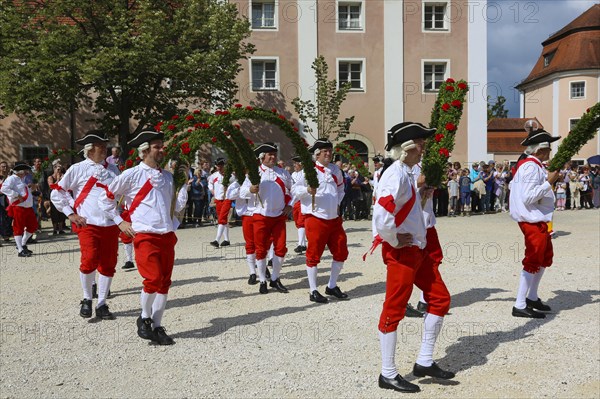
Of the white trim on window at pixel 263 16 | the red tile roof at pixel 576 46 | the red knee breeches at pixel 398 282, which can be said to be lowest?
the red knee breeches at pixel 398 282

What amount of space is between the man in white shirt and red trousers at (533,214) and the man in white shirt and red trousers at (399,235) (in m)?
2.61

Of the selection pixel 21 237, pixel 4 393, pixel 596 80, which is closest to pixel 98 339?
pixel 4 393

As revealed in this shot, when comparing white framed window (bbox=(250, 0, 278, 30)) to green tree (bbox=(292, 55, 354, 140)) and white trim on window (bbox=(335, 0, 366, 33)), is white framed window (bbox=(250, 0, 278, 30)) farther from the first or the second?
green tree (bbox=(292, 55, 354, 140))

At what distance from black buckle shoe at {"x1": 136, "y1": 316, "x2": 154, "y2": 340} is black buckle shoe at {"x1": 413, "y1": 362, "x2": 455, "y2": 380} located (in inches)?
117

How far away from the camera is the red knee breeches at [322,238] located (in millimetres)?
7863

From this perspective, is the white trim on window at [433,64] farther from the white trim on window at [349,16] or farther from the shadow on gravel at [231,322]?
the shadow on gravel at [231,322]

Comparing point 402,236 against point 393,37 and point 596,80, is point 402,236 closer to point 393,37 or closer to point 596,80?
point 393,37

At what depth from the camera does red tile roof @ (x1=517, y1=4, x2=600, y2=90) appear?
4303cm

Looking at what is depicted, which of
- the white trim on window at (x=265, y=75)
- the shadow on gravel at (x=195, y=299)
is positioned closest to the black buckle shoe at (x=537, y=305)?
the shadow on gravel at (x=195, y=299)

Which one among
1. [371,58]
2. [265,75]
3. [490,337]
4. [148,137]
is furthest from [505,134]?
[148,137]

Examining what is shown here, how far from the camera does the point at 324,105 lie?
26625mm

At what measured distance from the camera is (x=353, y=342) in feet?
19.6

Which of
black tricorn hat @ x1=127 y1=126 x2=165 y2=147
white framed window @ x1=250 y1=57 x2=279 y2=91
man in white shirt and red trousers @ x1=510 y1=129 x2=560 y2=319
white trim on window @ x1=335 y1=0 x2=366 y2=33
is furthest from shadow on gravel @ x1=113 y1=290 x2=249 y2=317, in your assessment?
white trim on window @ x1=335 y1=0 x2=366 y2=33

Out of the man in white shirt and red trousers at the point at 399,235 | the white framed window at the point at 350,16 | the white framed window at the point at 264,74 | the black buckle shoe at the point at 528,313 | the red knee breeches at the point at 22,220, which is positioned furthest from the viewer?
the white framed window at the point at 350,16
